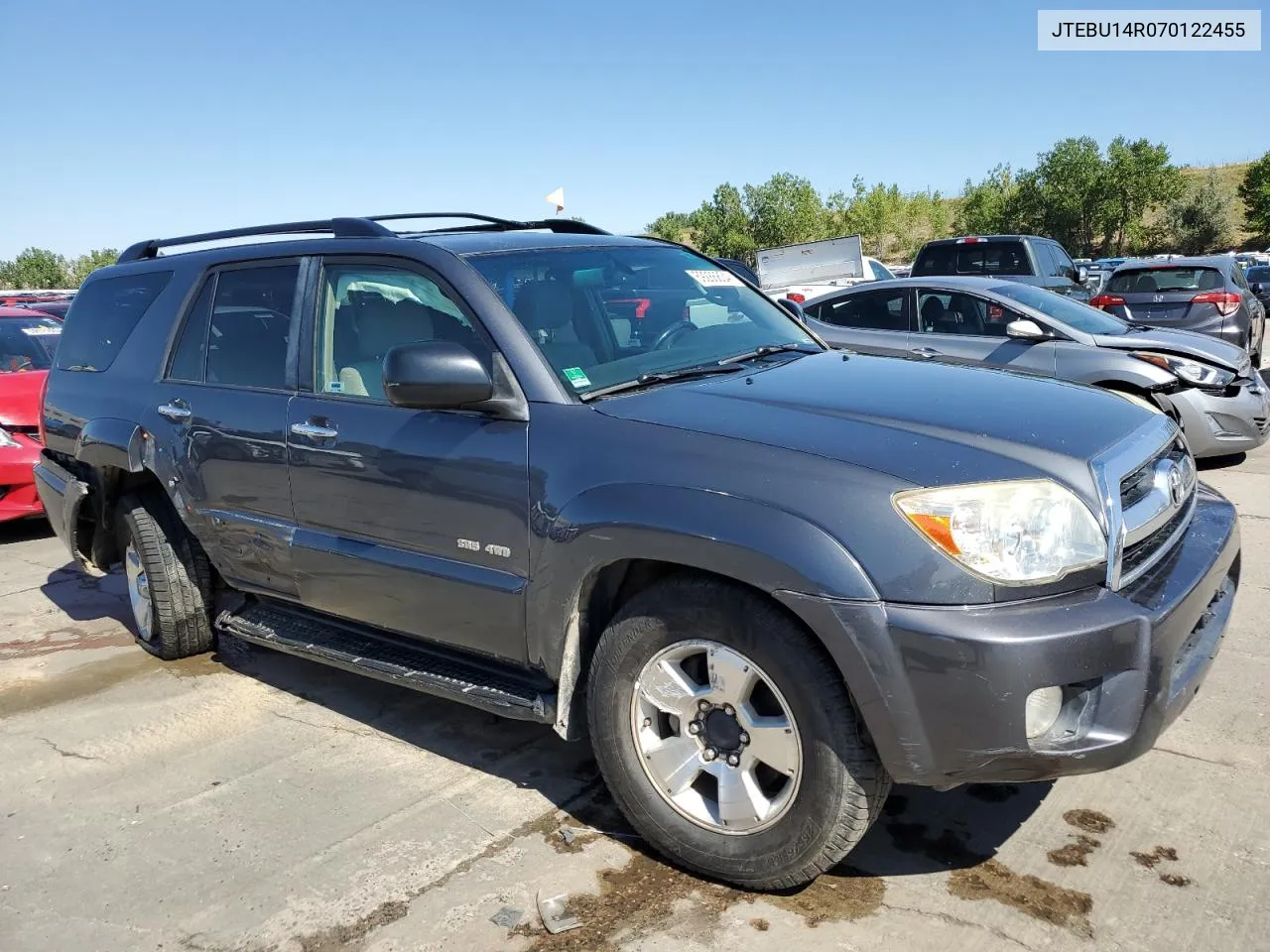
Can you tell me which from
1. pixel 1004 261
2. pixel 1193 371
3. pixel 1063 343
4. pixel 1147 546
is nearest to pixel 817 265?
pixel 1004 261

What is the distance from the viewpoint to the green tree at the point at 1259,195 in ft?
195

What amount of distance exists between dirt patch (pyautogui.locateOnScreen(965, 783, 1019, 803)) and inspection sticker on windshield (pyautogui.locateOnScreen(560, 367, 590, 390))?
1.83 metres

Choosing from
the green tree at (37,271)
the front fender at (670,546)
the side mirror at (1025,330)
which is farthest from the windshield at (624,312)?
the green tree at (37,271)

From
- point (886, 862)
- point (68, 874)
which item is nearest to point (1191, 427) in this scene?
point (886, 862)

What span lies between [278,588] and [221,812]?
2.92ft

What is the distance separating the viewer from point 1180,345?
8078mm

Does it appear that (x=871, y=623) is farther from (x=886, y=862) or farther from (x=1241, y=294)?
(x=1241, y=294)

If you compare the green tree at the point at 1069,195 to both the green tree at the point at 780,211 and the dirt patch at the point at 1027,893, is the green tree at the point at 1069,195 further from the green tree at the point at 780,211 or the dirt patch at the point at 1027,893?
the dirt patch at the point at 1027,893

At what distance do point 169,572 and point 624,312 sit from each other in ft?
8.39

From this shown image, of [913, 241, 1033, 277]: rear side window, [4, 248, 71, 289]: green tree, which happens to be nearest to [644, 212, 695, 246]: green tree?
[4, 248, 71, 289]: green tree

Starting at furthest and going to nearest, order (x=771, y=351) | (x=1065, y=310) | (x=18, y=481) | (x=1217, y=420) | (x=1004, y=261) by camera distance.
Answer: (x=1004, y=261), (x=1065, y=310), (x=1217, y=420), (x=18, y=481), (x=771, y=351)

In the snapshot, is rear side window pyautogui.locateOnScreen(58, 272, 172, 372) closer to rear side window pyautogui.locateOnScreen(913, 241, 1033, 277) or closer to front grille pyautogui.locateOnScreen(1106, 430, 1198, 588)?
front grille pyautogui.locateOnScreen(1106, 430, 1198, 588)

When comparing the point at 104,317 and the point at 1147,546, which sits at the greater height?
the point at 104,317

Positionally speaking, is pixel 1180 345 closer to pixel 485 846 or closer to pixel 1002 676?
pixel 1002 676
